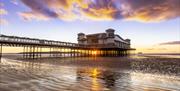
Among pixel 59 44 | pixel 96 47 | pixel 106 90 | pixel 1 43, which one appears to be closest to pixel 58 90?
pixel 106 90

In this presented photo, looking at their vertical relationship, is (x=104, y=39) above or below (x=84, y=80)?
above

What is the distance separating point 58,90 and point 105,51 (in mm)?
60103

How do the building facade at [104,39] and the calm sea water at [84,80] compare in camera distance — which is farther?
the building facade at [104,39]

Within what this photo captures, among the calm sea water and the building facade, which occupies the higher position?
the building facade

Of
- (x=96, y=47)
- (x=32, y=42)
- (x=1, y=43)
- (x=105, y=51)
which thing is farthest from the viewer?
(x=105, y=51)

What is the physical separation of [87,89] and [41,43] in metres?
33.7

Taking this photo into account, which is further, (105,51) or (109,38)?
(105,51)

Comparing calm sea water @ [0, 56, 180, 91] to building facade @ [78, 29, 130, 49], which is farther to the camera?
building facade @ [78, 29, 130, 49]

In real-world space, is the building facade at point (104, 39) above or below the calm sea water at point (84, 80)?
above

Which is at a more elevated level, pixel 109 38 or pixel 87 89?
pixel 109 38

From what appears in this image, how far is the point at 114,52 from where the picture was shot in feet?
224

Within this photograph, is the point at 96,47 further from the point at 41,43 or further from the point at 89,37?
the point at 41,43

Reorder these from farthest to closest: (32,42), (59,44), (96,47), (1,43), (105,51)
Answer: (105,51) → (96,47) → (59,44) → (32,42) → (1,43)

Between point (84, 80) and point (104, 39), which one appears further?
point (104, 39)
